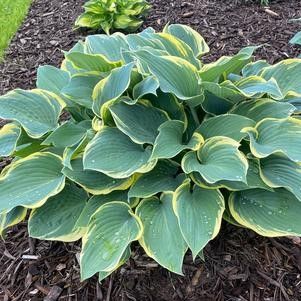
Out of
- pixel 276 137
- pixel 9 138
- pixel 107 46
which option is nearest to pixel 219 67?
pixel 276 137

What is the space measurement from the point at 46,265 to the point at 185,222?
34.2 inches

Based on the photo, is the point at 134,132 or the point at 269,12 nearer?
the point at 134,132

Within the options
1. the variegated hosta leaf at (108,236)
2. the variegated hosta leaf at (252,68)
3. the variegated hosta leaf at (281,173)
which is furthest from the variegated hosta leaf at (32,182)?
the variegated hosta leaf at (252,68)

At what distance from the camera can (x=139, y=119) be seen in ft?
7.66

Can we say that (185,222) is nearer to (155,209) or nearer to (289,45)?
(155,209)

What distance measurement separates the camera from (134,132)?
2262 millimetres

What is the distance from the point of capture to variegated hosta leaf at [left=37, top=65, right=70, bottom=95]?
2.79 meters

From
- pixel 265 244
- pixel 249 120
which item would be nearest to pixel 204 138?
pixel 249 120

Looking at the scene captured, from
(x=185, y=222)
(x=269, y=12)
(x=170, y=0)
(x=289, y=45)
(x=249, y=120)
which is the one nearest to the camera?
(x=185, y=222)

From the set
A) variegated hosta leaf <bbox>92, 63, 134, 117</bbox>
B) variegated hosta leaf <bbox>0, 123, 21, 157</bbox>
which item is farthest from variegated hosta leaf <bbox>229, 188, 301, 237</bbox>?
variegated hosta leaf <bbox>0, 123, 21, 157</bbox>

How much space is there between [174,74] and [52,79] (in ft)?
2.86

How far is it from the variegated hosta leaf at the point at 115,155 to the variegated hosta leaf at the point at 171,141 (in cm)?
6

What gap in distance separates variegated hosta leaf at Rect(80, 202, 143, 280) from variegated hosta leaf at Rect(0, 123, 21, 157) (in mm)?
596

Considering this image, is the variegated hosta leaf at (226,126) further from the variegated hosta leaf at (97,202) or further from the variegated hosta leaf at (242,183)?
the variegated hosta leaf at (97,202)
